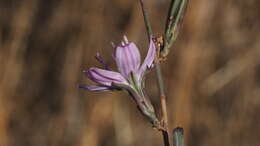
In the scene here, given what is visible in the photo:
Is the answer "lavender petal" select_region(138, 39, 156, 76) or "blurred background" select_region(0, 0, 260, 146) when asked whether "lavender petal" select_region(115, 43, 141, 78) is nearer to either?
"lavender petal" select_region(138, 39, 156, 76)

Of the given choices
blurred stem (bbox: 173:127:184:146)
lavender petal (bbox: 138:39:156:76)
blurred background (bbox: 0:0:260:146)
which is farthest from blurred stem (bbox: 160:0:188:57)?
blurred background (bbox: 0:0:260:146)

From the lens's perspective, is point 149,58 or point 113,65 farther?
point 113,65

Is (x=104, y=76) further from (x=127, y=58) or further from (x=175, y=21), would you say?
(x=175, y=21)

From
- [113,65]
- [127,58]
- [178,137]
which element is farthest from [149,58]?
[113,65]

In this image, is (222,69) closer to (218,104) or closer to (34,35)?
(218,104)

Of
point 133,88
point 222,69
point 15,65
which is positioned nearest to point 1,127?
point 15,65

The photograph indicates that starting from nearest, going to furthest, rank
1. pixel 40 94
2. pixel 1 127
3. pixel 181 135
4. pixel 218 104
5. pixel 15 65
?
pixel 181 135 → pixel 1 127 → pixel 15 65 → pixel 218 104 → pixel 40 94
